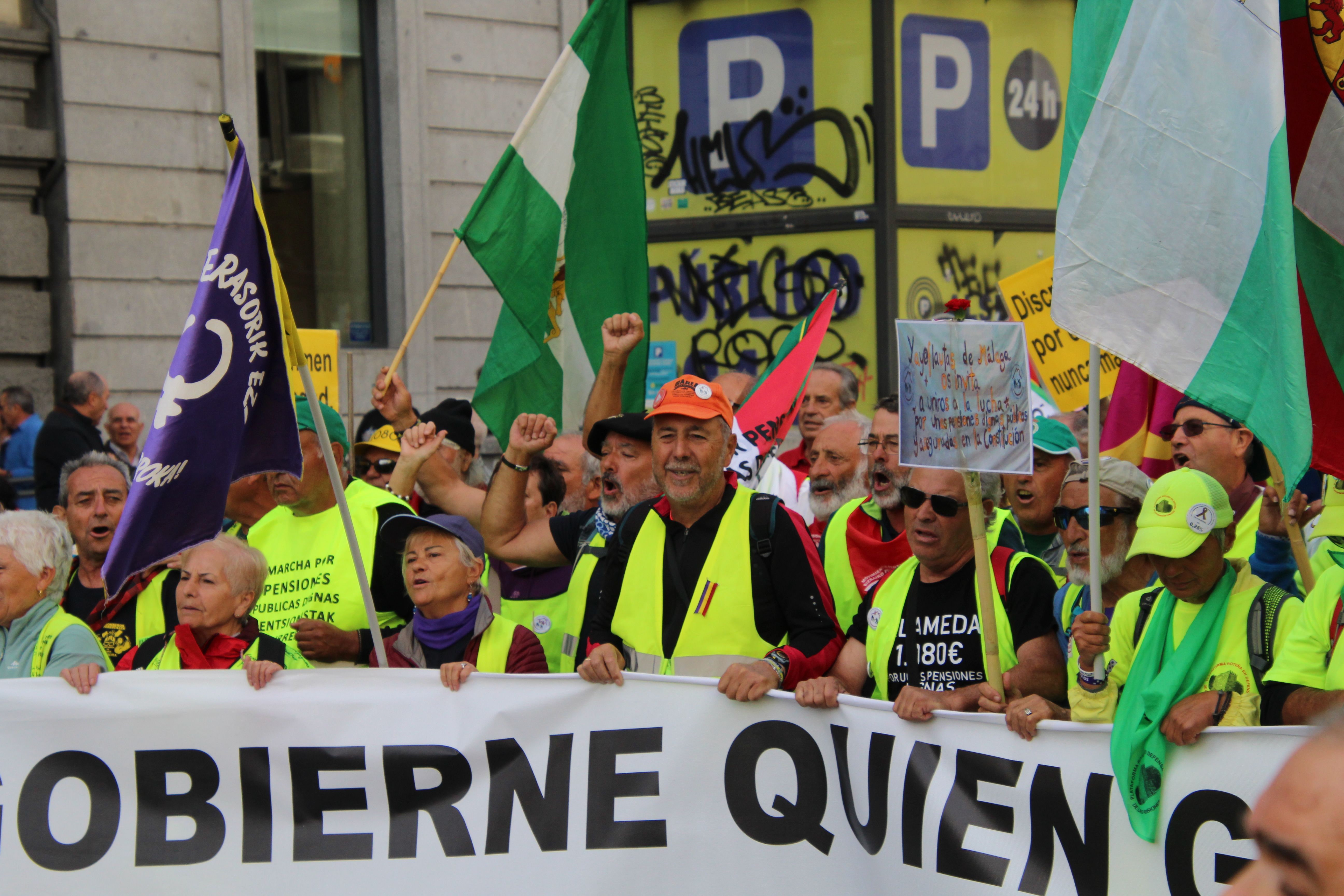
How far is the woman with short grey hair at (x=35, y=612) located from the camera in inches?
165

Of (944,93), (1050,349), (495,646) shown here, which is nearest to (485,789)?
(495,646)

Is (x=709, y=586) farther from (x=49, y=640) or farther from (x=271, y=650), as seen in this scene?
(x=49, y=640)

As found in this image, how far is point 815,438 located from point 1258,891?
485cm

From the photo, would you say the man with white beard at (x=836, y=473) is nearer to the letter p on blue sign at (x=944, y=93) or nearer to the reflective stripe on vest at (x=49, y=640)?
the reflective stripe on vest at (x=49, y=640)

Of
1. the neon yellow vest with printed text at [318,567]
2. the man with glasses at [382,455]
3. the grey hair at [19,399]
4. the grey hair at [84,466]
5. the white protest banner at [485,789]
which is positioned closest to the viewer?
the white protest banner at [485,789]

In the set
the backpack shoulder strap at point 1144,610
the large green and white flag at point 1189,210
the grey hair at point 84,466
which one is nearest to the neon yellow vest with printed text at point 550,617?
the grey hair at point 84,466

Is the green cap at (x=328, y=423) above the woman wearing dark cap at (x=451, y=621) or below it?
above

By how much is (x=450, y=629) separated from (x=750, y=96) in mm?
7329

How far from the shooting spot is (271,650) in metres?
4.21

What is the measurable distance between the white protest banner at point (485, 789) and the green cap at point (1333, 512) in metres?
0.97

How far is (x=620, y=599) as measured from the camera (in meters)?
4.05

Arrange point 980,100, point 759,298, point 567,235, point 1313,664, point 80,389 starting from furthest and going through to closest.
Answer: point 980,100, point 759,298, point 80,389, point 567,235, point 1313,664

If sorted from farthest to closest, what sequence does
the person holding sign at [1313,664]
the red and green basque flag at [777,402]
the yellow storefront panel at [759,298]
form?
the yellow storefront panel at [759,298], the red and green basque flag at [777,402], the person holding sign at [1313,664]

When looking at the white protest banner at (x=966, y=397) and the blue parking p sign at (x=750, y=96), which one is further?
the blue parking p sign at (x=750, y=96)
